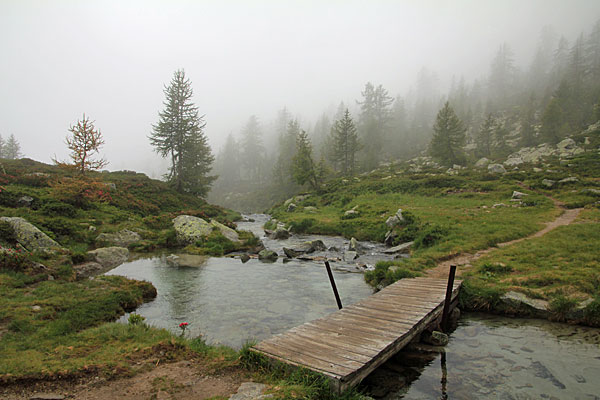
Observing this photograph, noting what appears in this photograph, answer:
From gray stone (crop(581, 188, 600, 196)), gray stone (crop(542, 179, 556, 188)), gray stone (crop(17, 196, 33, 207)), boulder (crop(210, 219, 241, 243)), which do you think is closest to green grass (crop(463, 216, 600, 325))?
gray stone (crop(581, 188, 600, 196))

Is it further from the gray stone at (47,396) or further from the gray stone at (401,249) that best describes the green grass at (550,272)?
the gray stone at (47,396)

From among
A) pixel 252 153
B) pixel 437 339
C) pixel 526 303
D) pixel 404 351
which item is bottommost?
pixel 404 351

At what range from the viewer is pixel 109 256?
706 inches

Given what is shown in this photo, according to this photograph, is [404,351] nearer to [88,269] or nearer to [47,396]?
[47,396]

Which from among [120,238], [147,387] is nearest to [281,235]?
[120,238]

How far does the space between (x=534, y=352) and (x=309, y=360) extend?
612 centimetres

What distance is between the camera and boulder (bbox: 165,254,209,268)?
59.7 ft

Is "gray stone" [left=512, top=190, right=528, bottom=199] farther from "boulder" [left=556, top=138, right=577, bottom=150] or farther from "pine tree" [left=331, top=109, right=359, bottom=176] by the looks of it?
"pine tree" [left=331, top=109, right=359, bottom=176]

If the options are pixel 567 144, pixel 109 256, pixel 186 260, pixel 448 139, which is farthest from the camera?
pixel 448 139

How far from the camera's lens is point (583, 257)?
475 inches

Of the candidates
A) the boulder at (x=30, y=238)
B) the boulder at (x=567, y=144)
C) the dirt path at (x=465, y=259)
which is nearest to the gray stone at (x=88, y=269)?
the boulder at (x=30, y=238)

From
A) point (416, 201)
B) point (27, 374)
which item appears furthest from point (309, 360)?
point (416, 201)

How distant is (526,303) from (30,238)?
23.1 metres

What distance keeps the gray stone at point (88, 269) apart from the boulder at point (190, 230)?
8.11 m
